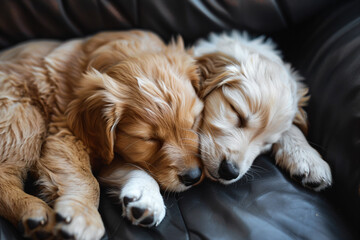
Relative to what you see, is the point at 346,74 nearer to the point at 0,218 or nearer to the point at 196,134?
the point at 196,134

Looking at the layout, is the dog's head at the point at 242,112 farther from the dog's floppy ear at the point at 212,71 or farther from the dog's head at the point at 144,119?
the dog's head at the point at 144,119

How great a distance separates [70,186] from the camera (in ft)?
5.62

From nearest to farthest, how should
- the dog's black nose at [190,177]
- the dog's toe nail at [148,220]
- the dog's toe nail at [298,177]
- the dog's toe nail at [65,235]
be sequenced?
the dog's toe nail at [65,235]
the dog's toe nail at [148,220]
the dog's black nose at [190,177]
the dog's toe nail at [298,177]

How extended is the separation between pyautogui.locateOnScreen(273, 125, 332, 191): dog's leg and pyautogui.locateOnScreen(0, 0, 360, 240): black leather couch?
5 cm

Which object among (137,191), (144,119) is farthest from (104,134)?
(137,191)

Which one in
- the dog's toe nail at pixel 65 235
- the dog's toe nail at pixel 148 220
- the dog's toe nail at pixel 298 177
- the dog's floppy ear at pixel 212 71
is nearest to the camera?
the dog's toe nail at pixel 65 235

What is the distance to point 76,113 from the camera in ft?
6.25

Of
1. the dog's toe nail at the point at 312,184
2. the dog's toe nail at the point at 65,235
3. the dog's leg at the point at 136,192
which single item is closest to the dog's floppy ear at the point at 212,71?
the dog's leg at the point at 136,192

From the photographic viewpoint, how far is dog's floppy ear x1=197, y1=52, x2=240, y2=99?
2.12m

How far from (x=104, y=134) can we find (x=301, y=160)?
1.25 m

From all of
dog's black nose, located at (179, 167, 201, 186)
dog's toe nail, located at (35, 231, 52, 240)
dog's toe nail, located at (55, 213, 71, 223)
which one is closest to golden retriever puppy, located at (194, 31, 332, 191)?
dog's black nose, located at (179, 167, 201, 186)

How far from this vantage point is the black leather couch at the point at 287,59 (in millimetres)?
1641

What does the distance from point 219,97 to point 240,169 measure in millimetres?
499

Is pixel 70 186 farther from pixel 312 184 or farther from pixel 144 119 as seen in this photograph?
pixel 312 184
